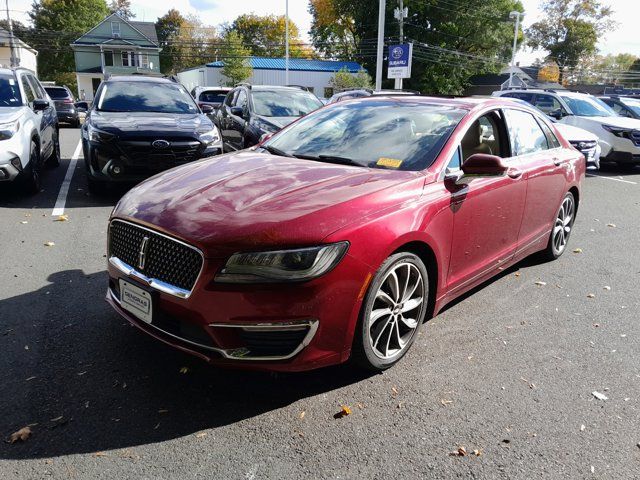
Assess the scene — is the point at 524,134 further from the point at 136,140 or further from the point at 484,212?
the point at 136,140

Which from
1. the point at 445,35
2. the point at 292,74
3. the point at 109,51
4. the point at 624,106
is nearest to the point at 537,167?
the point at 624,106

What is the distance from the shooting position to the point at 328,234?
8.76 ft

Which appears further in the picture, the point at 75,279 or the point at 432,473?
the point at 75,279

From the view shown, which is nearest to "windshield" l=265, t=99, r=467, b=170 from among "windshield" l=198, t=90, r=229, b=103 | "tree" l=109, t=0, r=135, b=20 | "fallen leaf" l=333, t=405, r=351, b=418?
"fallen leaf" l=333, t=405, r=351, b=418

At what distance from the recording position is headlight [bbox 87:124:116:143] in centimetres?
711

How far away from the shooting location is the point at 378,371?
10.6 feet

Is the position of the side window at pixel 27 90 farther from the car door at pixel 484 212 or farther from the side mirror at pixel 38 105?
the car door at pixel 484 212

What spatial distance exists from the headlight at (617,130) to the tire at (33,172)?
1207 cm

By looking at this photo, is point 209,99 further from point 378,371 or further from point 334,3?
point 334,3

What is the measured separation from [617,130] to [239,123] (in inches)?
351

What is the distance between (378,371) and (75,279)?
113 inches

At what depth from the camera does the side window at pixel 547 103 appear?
13.3 metres

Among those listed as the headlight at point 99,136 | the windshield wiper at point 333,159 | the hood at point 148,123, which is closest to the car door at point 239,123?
the hood at point 148,123

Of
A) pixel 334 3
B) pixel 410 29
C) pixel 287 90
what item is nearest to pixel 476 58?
pixel 410 29
